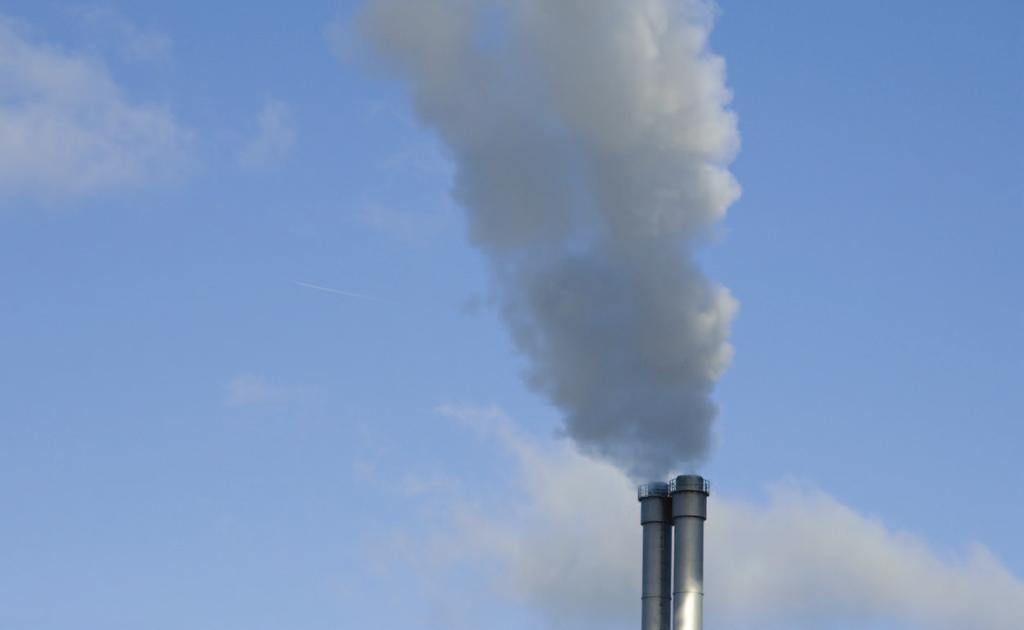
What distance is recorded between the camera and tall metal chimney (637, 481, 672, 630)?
78688mm

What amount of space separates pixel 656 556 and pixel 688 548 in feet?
8.51

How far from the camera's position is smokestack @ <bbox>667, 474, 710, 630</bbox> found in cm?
7669

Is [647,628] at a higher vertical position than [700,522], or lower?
lower

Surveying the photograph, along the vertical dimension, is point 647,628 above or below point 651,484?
below

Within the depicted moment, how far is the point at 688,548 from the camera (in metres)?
77.7

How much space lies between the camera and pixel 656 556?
79.8 metres

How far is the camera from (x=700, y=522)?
7862cm

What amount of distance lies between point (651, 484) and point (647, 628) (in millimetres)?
7550

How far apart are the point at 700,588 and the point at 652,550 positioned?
12.6ft

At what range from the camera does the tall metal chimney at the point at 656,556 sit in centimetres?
7869

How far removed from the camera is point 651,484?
3214 inches

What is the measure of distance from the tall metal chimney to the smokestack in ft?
3.06

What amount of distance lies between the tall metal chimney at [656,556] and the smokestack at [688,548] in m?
0.93

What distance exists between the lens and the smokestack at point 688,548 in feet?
252
